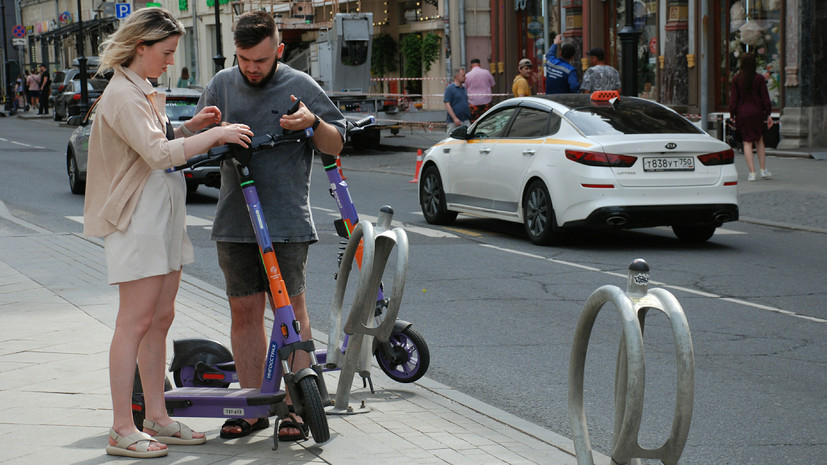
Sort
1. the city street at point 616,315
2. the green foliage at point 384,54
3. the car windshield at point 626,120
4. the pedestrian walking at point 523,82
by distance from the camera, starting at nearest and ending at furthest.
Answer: the city street at point 616,315 < the car windshield at point 626,120 < the pedestrian walking at point 523,82 < the green foliage at point 384,54

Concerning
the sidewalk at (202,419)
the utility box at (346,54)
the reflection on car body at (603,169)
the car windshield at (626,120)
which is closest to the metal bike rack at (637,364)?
the sidewalk at (202,419)

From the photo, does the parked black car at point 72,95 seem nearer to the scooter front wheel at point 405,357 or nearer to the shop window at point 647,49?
the shop window at point 647,49

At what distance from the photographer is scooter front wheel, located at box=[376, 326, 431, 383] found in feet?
19.6

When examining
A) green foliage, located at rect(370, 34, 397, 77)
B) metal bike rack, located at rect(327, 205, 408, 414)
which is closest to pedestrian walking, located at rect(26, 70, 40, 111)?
green foliage, located at rect(370, 34, 397, 77)

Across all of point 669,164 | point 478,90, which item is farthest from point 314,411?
point 478,90

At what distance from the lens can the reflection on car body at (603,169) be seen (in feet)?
36.6

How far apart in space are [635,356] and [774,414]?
2386 mm

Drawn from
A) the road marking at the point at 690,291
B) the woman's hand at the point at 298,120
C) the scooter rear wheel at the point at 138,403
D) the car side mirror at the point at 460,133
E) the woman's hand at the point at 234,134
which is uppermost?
the woman's hand at the point at 298,120

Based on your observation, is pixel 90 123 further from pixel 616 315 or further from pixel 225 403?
pixel 225 403

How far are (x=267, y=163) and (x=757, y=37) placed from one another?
20931 mm

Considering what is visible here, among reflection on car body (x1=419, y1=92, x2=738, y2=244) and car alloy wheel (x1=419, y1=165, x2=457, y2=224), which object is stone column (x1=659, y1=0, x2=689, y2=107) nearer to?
car alloy wheel (x1=419, y1=165, x2=457, y2=224)

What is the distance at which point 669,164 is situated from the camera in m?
11.2

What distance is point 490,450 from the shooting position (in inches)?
187

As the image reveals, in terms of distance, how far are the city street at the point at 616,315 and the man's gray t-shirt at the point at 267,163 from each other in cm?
166
